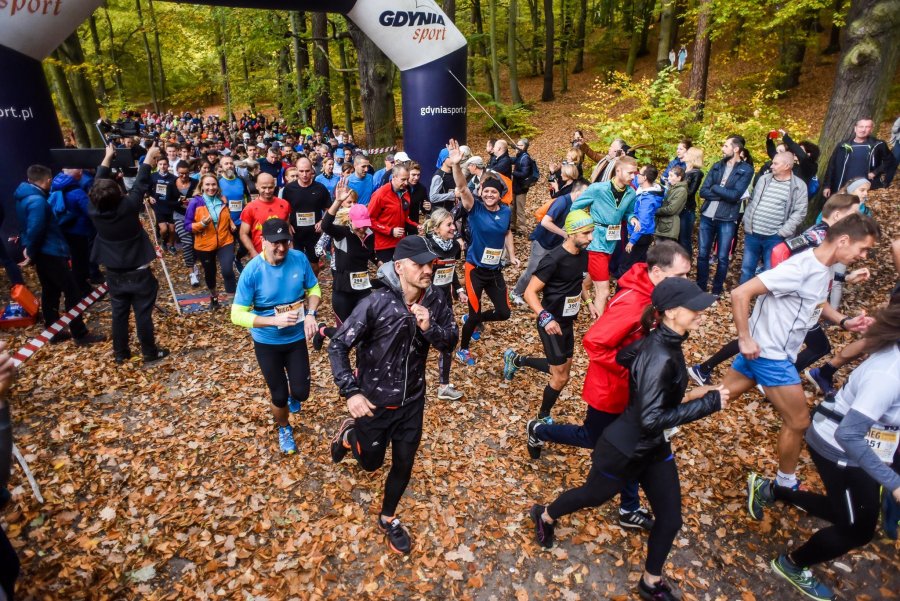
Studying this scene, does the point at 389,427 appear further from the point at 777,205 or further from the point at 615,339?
the point at 777,205

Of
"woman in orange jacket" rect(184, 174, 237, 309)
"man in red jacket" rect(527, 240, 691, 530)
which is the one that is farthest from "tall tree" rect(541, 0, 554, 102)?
"man in red jacket" rect(527, 240, 691, 530)

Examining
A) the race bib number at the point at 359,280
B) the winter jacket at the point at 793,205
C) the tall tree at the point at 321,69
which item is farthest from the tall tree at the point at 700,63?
the tall tree at the point at 321,69

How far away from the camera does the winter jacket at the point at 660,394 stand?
9.58 ft

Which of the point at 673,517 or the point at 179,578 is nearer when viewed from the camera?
the point at 673,517

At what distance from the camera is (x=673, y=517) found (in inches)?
126

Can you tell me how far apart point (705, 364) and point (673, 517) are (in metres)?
3.14

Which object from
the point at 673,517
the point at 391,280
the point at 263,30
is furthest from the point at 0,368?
the point at 263,30

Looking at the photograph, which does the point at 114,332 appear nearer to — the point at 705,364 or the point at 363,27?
the point at 705,364

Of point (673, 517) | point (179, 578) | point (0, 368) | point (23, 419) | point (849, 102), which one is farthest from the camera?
point (849, 102)

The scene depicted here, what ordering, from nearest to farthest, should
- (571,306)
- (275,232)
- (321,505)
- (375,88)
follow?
(275,232) < (321,505) < (571,306) < (375,88)

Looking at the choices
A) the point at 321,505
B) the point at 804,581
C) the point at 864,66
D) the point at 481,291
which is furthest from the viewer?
the point at 864,66

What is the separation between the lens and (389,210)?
21.6 ft

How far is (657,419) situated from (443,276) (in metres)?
3.16

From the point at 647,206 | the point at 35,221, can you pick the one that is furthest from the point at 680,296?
the point at 35,221
